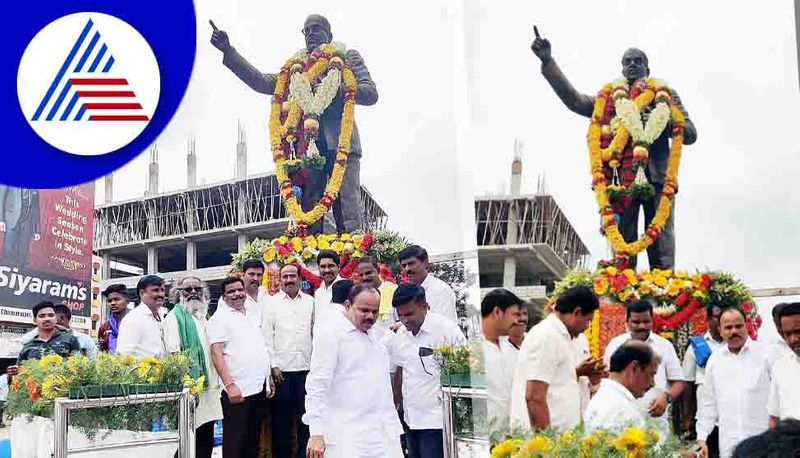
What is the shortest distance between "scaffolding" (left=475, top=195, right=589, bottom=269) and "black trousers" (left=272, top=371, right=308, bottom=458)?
1165mm

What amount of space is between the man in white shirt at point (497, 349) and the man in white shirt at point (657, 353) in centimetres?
29

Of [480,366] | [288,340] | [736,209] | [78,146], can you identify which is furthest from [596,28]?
[78,146]

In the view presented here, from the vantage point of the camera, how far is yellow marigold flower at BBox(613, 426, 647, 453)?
2.42m

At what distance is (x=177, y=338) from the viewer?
3.77m

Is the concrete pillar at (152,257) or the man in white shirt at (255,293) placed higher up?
the concrete pillar at (152,257)

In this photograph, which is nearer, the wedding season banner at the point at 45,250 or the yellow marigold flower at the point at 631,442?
the yellow marigold flower at the point at 631,442

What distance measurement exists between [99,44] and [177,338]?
1093 mm

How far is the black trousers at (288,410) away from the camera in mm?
3738

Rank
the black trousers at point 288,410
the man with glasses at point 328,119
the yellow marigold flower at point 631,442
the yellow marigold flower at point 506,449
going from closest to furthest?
the yellow marigold flower at point 631,442
the yellow marigold flower at point 506,449
the man with glasses at point 328,119
the black trousers at point 288,410

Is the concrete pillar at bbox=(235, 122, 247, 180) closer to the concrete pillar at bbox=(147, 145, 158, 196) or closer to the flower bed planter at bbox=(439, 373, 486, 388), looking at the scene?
the concrete pillar at bbox=(147, 145, 158, 196)

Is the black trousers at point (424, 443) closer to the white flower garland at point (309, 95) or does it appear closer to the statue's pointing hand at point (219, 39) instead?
the white flower garland at point (309, 95)

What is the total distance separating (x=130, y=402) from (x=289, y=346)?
604 mm

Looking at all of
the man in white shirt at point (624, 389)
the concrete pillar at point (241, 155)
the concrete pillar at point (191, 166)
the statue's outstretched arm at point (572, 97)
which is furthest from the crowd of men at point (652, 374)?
the concrete pillar at point (191, 166)

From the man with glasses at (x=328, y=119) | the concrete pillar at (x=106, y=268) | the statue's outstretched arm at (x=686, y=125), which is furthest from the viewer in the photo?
the concrete pillar at (x=106, y=268)
